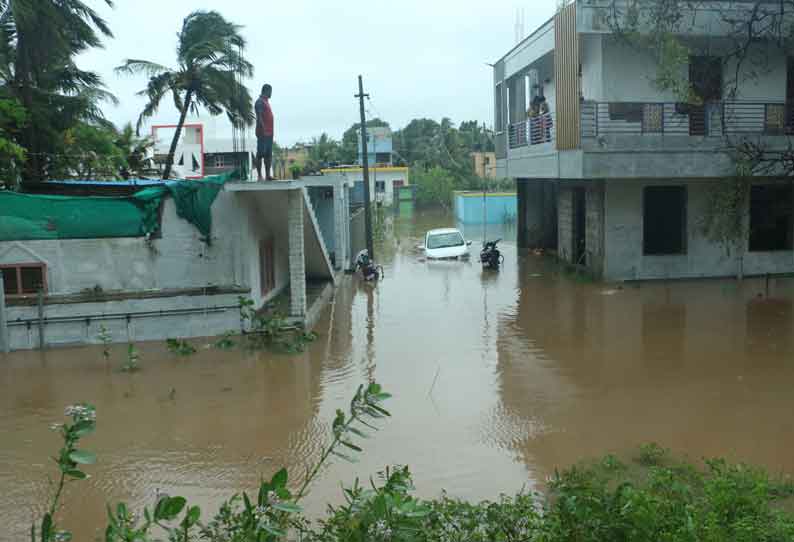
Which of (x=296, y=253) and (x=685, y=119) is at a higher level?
(x=685, y=119)

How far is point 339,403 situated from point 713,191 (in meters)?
12.2

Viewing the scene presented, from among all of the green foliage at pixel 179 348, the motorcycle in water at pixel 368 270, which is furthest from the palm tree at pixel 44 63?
the motorcycle in water at pixel 368 270

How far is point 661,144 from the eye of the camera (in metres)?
18.2

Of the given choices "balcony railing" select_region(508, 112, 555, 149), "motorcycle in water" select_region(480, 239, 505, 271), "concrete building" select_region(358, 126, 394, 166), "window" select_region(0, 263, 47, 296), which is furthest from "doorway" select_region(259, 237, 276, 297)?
"concrete building" select_region(358, 126, 394, 166)

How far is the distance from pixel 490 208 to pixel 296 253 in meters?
31.3

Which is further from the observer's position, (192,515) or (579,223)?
(579,223)

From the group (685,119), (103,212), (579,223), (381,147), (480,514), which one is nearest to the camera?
(480,514)

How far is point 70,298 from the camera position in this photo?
14.1m

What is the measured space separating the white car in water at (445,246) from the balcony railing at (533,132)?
3.63 m

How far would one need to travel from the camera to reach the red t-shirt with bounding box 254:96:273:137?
13.8 m

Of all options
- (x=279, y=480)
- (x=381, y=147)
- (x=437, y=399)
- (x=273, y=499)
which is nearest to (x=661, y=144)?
(x=437, y=399)

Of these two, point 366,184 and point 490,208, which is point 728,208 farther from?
point 490,208

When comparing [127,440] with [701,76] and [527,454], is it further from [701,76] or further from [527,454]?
[701,76]

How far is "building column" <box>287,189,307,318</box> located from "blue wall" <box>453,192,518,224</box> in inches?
1209
